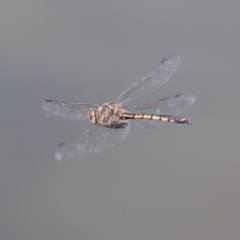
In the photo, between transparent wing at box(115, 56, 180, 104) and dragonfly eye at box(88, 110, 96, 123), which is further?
transparent wing at box(115, 56, 180, 104)

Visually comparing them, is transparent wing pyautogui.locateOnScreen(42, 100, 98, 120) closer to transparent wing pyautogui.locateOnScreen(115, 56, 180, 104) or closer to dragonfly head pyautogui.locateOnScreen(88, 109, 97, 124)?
dragonfly head pyautogui.locateOnScreen(88, 109, 97, 124)

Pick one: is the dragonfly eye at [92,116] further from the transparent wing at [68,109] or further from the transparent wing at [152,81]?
the transparent wing at [152,81]

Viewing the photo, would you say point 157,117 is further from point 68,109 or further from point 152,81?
point 68,109

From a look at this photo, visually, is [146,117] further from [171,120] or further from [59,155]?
[59,155]

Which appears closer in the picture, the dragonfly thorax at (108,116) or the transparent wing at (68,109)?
the dragonfly thorax at (108,116)

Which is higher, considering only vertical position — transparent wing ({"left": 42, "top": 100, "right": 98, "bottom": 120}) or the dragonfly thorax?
transparent wing ({"left": 42, "top": 100, "right": 98, "bottom": 120})

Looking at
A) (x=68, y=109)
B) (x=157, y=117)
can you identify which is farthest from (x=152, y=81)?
(x=68, y=109)
